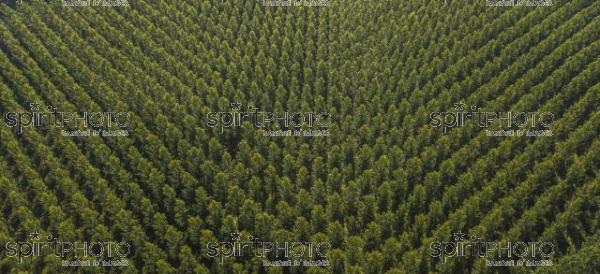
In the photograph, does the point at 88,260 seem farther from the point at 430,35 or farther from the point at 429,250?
the point at 430,35

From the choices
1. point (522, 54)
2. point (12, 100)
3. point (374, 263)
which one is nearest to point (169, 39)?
point (12, 100)
